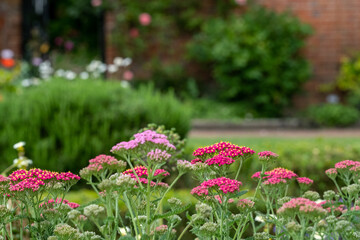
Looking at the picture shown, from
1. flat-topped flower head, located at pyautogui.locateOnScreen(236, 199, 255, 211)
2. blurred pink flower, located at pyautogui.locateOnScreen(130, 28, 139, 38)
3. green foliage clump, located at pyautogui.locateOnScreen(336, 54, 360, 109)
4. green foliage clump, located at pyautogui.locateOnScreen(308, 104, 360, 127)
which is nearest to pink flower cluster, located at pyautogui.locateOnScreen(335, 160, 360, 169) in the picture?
flat-topped flower head, located at pyautogui.locateOnScreen(236, 199, 255, 211)

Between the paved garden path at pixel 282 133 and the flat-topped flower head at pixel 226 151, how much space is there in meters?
6.28

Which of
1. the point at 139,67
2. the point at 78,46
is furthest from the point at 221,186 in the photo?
the point at 78,46

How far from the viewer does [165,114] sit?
14.0 feet

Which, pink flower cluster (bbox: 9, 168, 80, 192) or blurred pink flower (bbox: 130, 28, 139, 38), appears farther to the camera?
blurred pink flower (bbox: 130, 28, 139, 38)

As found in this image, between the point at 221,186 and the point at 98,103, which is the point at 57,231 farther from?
the point at 98,103

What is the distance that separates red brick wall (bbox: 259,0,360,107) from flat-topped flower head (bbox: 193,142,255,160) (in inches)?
335

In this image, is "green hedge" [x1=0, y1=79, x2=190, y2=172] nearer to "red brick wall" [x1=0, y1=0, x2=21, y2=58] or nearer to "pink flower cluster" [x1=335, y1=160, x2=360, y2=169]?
"pink flower cluster" [x1=335, y1=160, x2=360, y2=169]

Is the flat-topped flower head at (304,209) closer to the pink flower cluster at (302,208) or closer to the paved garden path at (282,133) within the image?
the pink flower cluster at (302,208)

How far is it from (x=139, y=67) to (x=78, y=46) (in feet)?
6.90

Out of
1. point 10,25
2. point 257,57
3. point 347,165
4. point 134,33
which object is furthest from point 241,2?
point 347,165

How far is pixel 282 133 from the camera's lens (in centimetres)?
835

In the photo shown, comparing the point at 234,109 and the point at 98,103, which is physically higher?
the point at 98,103

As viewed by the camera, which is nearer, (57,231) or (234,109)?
(57,231)

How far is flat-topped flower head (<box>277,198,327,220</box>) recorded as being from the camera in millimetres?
1220
